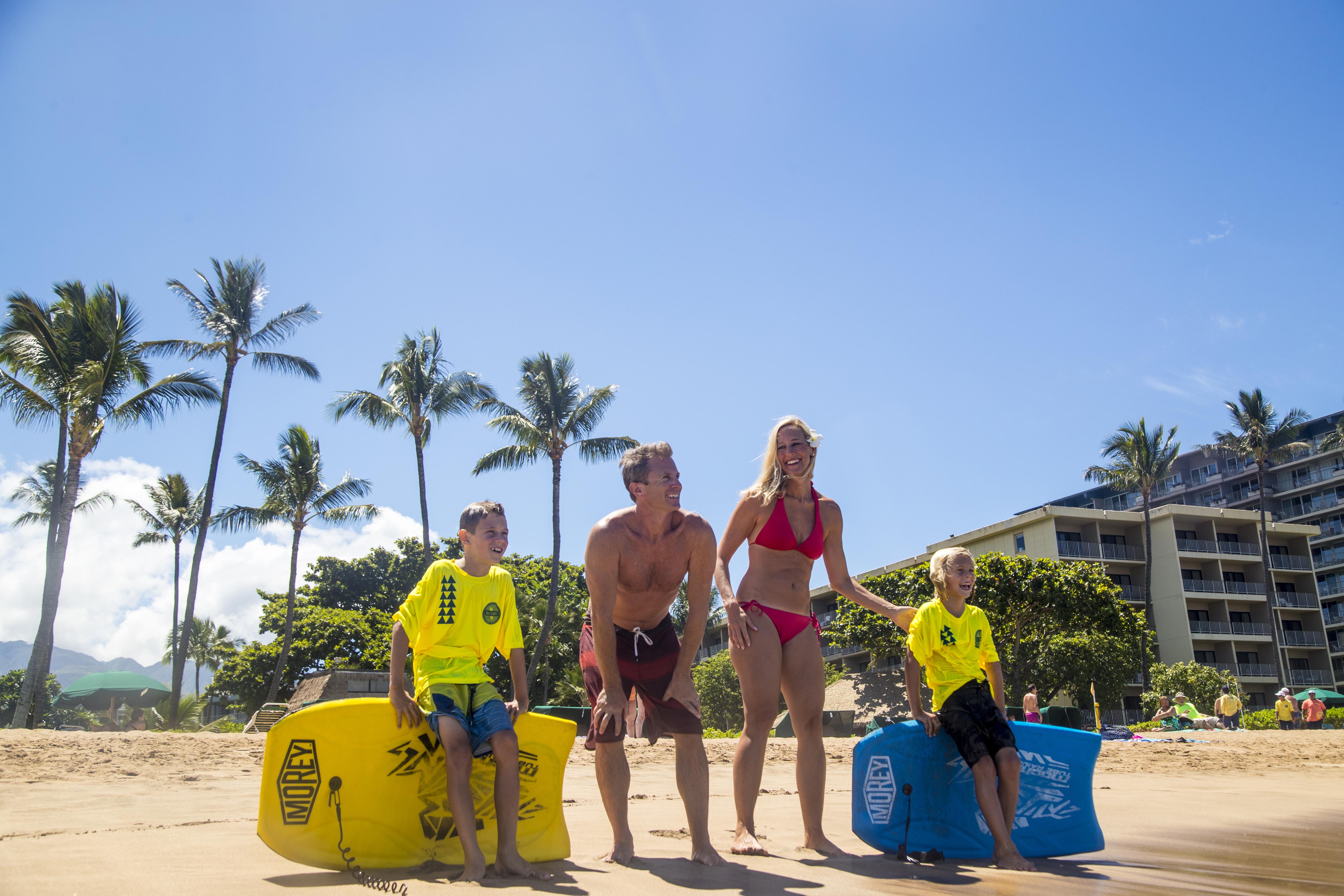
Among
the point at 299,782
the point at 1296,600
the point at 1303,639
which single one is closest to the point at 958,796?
the point at 299,782

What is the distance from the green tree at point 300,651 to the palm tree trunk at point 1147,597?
104 feet

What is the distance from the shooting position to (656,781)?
7.62 metres

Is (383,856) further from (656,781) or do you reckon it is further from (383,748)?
(656,781)

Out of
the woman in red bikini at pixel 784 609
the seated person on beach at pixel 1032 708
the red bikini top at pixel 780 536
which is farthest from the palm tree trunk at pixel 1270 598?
the red bikini top at pixel 780 536

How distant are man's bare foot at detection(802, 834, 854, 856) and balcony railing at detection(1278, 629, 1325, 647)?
206 ft

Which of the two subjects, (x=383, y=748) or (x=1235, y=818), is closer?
(x=383, y=748)

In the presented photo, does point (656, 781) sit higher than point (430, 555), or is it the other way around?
point (430, 555)

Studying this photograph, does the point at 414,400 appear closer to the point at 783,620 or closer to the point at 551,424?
the point at 551,424

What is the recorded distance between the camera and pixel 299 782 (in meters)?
3.21

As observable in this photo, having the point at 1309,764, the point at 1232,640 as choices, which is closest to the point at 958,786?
the point at 1309,764

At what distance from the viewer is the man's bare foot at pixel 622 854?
3.23 meters

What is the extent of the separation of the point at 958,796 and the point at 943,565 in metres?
1.02

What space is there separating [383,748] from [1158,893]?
280 cm

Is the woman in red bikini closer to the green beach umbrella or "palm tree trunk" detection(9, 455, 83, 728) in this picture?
"palm tree trunk" detection(9, 455, 83, 728)
